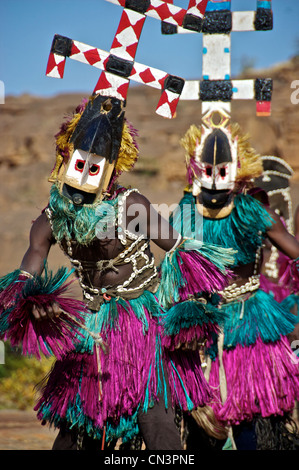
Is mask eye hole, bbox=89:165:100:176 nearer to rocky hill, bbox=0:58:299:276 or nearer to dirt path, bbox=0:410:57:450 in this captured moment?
dirt path, bbox=0:410:57:450

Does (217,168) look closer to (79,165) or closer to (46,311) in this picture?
(79,165)

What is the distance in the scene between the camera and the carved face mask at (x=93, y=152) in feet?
11.4

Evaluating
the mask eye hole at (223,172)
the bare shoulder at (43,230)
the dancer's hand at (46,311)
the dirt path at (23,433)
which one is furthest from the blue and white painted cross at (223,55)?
the dirt path at (23,433)

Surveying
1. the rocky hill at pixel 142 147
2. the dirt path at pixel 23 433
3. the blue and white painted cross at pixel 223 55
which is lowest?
the dirt path at pixel 23 433

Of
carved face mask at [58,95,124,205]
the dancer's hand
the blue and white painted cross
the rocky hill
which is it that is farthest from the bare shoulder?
the rocky hill

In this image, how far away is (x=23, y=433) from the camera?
6051mm

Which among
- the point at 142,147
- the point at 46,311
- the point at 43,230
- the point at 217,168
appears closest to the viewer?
the point at 46,311

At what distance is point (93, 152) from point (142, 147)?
61.2 ft

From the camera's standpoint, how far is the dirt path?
5.64 meters

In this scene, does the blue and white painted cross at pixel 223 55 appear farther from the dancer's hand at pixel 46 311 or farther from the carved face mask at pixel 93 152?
the dancer's hand at pixel 46 311

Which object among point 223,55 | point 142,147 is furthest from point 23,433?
point 142,147

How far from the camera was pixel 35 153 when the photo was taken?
24094 mm

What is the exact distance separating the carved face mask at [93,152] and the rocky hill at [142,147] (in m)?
13.1
